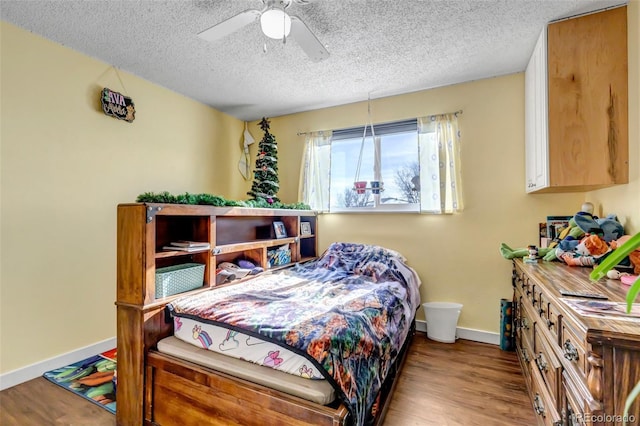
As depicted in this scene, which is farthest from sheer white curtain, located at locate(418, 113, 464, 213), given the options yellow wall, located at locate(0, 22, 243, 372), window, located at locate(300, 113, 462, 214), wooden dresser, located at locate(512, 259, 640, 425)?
yellow wall, located at locate(0, 22, 243, 372)

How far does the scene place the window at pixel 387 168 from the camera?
2988mm

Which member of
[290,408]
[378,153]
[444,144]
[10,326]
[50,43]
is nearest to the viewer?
[290,408]

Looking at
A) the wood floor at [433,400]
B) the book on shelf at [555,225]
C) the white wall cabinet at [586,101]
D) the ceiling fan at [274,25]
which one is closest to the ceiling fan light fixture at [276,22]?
the ceiling fan at [274,25]

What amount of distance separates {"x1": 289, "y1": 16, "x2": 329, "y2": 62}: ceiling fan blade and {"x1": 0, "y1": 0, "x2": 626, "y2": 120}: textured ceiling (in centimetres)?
25

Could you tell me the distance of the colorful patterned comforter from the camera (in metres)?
1.28

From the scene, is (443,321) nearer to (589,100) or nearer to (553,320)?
(553,320)

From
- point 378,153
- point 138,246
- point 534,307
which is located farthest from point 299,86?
point 534,307

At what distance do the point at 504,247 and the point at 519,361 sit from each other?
91cm

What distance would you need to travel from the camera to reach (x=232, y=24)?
172 cm

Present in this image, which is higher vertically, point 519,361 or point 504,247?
point 504,247

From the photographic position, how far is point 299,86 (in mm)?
3045

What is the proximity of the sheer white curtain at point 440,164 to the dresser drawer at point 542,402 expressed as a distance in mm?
→ 1583

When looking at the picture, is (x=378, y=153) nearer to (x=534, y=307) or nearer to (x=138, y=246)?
(x=534, y=307)

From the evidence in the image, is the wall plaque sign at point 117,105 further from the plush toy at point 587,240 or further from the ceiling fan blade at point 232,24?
the plush toy at point 587,240
